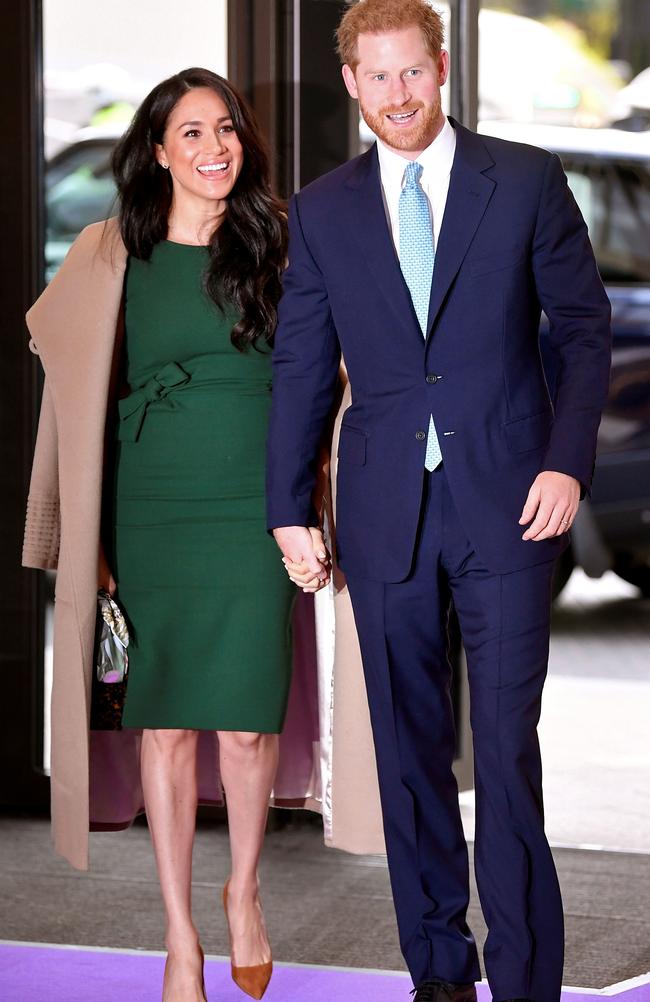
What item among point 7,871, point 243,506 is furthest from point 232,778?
point 7,871

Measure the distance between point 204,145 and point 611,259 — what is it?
1.31m

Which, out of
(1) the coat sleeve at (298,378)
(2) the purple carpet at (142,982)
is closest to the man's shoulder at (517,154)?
(1) the coat sleeve at (298,378)

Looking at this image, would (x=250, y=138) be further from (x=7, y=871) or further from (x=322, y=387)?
(x=7, y=871)

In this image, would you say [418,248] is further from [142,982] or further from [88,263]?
[142,982]

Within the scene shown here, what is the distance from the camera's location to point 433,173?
8.16 feet

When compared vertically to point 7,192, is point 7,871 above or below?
below

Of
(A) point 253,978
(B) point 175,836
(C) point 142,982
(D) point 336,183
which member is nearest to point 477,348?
(D) point 336,183

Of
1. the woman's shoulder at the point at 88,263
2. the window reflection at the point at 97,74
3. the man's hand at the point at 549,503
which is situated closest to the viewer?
the man's hand at the point at 549,503

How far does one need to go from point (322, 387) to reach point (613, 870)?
173 cm

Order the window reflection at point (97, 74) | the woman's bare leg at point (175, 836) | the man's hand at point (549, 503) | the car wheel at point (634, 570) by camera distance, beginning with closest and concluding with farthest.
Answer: the man's hand at point (549, 503) → the woman's bare leg at point (175, 836) → the window reflection at point (97, 74) → the car wheel at point (634, 570)

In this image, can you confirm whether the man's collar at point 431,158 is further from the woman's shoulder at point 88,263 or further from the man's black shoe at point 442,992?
the man's black shoe at point 442,992

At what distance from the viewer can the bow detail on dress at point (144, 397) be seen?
2828 mm

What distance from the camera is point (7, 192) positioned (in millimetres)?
4020

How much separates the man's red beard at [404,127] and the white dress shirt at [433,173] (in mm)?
52
